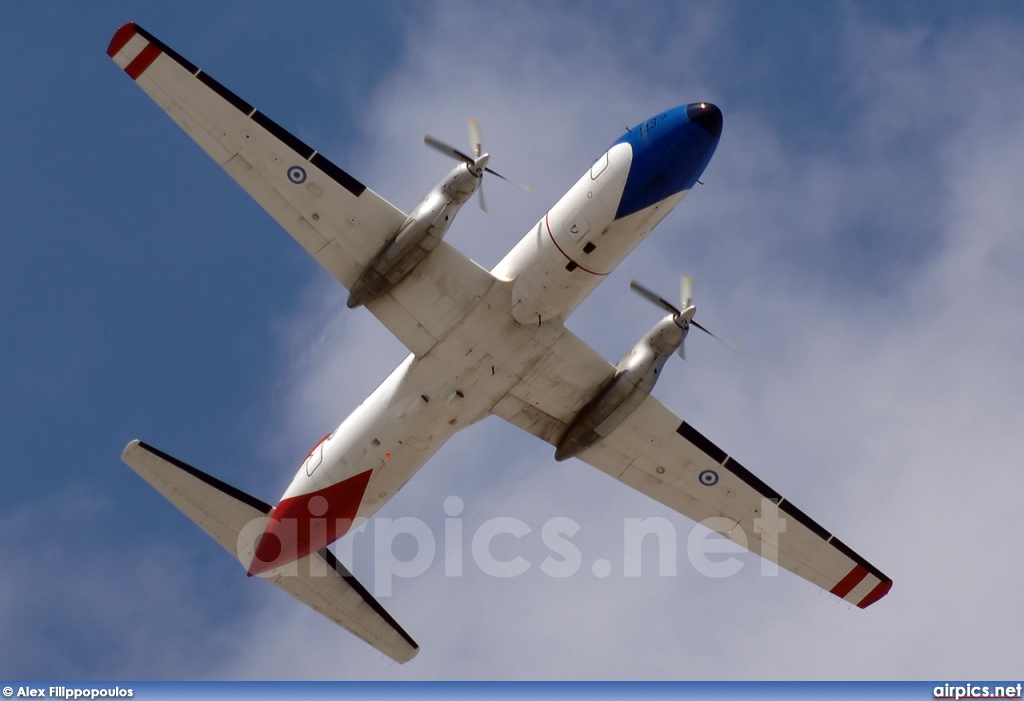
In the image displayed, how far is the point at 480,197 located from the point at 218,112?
564 centimetres

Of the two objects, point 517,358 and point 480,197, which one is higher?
point 480,197

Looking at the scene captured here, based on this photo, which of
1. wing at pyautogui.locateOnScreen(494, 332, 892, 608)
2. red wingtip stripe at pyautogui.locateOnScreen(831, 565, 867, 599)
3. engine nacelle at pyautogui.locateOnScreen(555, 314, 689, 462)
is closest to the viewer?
engine nacelle at pyautogui.locateOnScreen(555, 314, 689, 462)

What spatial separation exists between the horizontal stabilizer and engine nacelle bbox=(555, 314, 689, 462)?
6389mm

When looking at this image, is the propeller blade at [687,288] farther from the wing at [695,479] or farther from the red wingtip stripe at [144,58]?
the red wingtip stripe at [144,58]

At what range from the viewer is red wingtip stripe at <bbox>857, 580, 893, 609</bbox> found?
31.8m

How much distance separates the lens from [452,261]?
88.2ft

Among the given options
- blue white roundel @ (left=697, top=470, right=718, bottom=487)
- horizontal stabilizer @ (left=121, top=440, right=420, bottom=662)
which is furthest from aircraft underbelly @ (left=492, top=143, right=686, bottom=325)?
horizontal stabilizer @ (left=121, top=440, right=420, bottom=662)

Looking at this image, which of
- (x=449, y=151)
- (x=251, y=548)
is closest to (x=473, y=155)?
(x=449, y=151)

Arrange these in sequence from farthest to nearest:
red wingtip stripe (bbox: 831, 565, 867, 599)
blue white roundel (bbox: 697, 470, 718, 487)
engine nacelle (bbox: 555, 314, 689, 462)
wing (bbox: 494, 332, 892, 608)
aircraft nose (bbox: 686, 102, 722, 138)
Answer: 1. red wingtip stripe (bbox: 831, 565, 867, 599)
2. blue white roundel (bbox: 697, 470, 718, 487)
3. wing (bbox: 494, 332, 892, 608)
4. engine nacelle (bbox: 555, 314, 689, 462)
5. aircraft nose (bbox: 686, 102, 722, 138)

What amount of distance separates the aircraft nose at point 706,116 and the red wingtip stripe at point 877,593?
13.1 metres

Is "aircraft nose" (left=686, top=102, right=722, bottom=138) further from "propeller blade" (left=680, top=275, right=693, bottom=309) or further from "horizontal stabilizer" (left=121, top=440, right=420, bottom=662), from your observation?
"horizontal stabilizer" (left=121, top=440, right=420, bottom=662)

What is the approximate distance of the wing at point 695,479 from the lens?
2934 cm

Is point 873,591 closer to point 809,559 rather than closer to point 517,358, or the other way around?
point 809,559

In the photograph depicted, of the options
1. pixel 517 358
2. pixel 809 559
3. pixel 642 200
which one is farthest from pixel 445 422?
pixel 809 559
